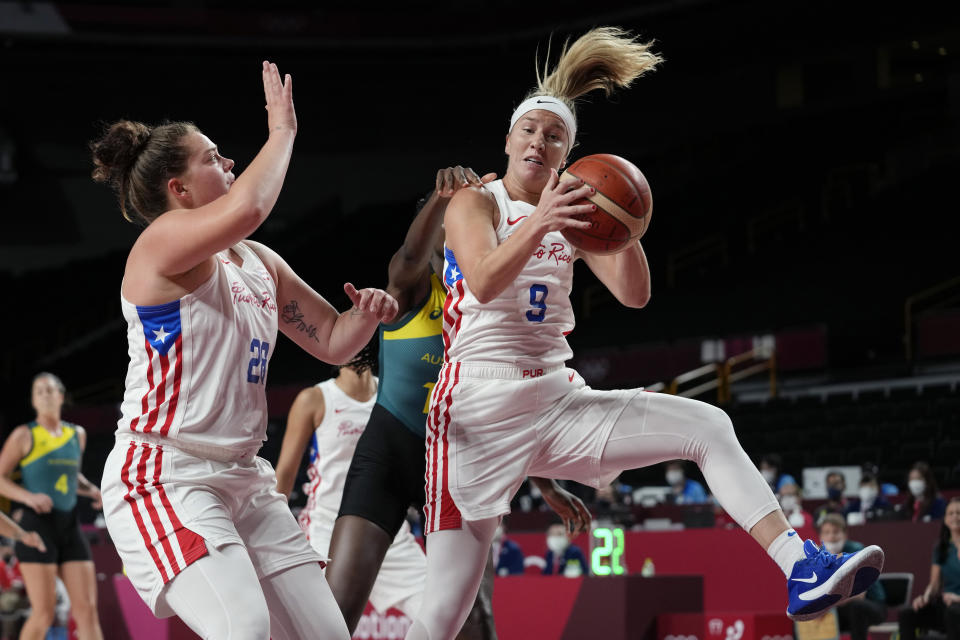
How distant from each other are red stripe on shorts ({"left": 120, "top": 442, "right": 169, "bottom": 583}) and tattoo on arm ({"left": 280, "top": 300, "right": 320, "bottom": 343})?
71 cm

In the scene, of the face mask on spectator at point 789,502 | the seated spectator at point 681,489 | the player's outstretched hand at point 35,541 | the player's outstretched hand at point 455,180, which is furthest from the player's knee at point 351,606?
the seated spectator at point 681,489

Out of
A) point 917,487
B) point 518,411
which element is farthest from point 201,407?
point 917,487

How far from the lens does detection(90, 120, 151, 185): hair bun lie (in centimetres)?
358

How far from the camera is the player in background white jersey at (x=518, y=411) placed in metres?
3.95

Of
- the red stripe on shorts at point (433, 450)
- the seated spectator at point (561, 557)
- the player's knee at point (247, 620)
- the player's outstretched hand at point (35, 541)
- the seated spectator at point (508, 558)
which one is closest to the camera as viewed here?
the player's knee at point (247, 620)

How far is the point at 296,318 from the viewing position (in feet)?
12.9

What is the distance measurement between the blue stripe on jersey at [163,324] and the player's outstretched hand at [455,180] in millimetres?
1161

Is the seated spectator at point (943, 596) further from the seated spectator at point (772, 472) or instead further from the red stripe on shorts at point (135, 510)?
the red stripe on shorts at point (135, 510)

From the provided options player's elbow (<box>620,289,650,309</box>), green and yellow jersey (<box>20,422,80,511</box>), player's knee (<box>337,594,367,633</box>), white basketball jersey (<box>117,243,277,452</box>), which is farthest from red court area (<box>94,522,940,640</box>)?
white basketball jersey (<box>117,243,277,452</box>)

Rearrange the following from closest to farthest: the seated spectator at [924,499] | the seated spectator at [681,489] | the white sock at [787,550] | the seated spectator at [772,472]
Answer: the white sock at [787,550], the seated spectator at [924,499], the seated spectator at [772,472], the seated spectator at [681,489]

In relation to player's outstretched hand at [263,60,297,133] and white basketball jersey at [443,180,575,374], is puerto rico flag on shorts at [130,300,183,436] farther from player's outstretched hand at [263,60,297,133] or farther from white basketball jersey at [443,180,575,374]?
white basketball jersey at [443,180,575,374]

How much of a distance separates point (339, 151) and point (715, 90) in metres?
8.49

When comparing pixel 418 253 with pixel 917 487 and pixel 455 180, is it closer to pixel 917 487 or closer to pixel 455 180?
pixel 455 180

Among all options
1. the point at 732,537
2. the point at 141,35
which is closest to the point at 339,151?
the point at 141,35
